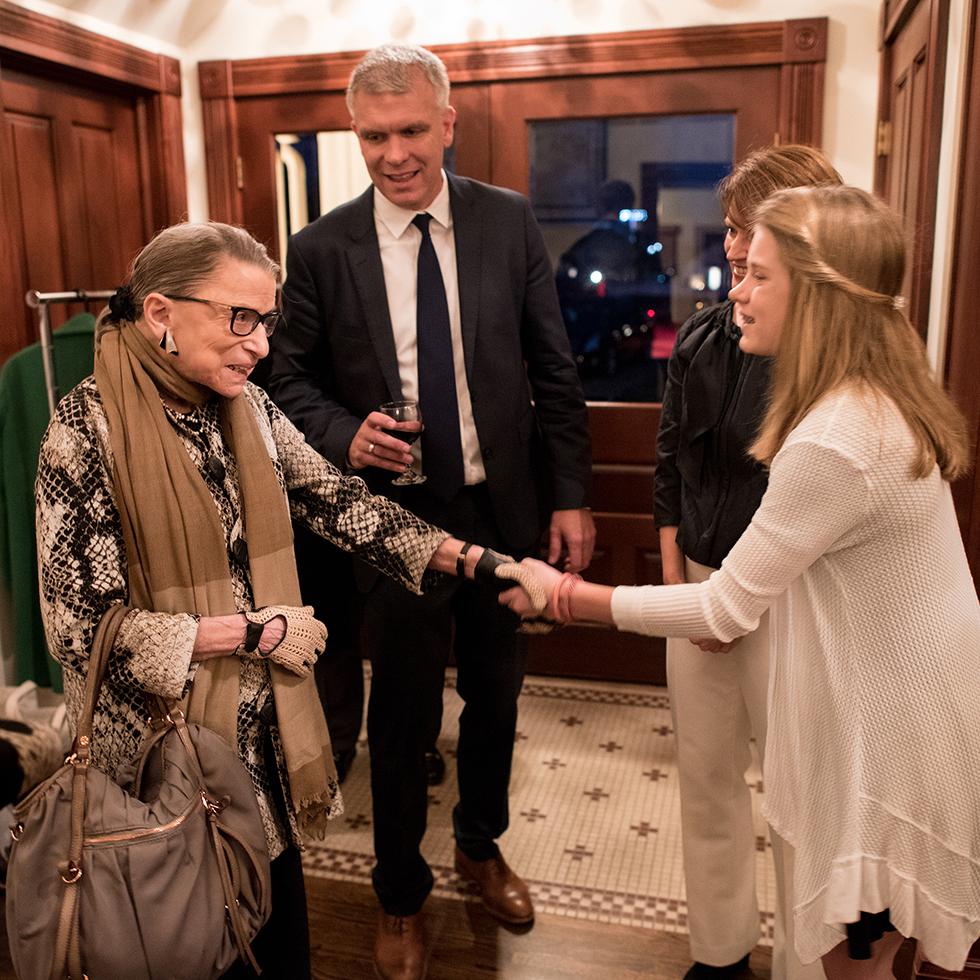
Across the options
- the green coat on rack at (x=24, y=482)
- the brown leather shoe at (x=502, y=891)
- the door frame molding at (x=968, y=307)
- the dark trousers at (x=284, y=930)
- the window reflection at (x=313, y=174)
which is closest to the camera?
the dark trousers at (x=284, y=930)

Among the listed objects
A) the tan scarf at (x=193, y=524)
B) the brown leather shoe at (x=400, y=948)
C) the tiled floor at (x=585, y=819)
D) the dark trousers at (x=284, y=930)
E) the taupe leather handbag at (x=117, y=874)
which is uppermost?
the tan scarf at (x=193, y=524)

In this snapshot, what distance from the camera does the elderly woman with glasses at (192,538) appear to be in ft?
4.50

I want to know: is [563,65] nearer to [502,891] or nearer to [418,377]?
[418,377]

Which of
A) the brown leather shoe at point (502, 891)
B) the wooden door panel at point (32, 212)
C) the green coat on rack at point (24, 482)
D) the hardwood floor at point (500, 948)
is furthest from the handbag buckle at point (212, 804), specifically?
the wooden door panel at point (32, 212)

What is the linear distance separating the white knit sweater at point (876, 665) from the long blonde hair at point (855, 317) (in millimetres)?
35

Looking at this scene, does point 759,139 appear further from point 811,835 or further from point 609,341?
point 811,835

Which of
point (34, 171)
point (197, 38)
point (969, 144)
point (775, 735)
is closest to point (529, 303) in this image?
point (969, 144)

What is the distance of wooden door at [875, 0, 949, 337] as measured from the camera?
2.12 metres

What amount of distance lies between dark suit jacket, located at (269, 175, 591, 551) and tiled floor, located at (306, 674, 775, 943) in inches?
33.7

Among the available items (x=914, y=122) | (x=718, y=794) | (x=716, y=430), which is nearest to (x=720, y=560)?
(x=716, y=430)

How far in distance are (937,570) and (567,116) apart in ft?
7.85

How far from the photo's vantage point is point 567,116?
10.7 feet

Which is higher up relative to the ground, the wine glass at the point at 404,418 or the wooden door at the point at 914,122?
the wooden door at the point at 914,122

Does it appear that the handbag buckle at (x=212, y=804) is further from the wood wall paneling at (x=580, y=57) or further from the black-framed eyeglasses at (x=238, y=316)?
the wood wall paneling at (x=580, y=57)
